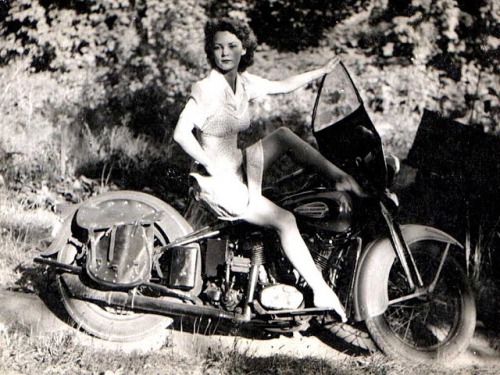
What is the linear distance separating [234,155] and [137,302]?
1.09 meters

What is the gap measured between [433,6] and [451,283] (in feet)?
10.4

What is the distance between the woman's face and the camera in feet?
11.3

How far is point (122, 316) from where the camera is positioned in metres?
3.82

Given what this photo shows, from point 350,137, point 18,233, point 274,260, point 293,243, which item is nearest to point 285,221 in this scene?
point 293,243

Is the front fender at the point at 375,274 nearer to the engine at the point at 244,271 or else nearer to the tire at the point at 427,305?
the tire at the point at 427,305

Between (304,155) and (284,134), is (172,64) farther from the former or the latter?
(304,155)

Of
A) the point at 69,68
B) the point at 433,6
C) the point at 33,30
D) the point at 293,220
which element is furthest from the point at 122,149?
the point at 433,6

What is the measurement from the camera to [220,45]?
3445 mm

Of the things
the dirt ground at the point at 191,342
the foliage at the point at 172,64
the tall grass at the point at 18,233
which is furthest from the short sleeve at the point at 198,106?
the foliage at the point at 172,64

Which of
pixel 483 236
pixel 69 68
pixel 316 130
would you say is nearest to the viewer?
pixel 316 130

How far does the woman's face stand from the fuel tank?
91cm

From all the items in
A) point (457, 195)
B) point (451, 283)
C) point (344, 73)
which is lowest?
point (451, 283)

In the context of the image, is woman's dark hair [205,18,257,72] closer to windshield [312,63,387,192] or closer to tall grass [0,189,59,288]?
windshield [312,63,387,192]

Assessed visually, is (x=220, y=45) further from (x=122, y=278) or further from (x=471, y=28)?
(x=471, y=28)
